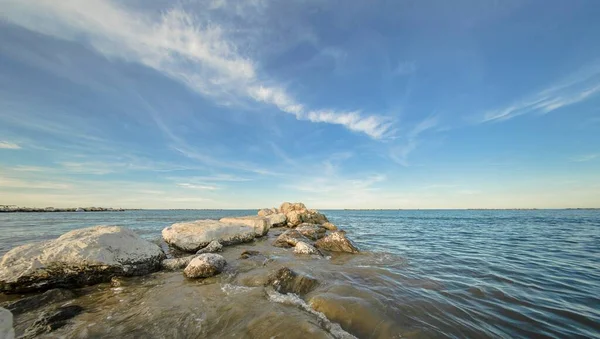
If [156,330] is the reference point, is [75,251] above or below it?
above

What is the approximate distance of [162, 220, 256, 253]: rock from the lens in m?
11.3

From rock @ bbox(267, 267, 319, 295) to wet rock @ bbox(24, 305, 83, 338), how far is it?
13.7ft

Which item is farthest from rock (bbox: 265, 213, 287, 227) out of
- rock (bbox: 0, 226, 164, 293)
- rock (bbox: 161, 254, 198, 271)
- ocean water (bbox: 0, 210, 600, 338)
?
rock (bbox: 0, 226, 164, 293)

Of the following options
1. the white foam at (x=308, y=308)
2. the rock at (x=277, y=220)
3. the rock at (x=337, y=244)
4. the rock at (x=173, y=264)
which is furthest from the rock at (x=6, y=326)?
the rock at (x=277, y=220)

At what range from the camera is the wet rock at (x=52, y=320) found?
4.03m

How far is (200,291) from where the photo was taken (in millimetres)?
5965

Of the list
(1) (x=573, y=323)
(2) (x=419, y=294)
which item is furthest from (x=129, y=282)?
(1) (x=573, y=323)

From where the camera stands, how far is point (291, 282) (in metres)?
6.30

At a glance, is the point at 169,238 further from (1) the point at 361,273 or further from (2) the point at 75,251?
(1) the point at 361,273

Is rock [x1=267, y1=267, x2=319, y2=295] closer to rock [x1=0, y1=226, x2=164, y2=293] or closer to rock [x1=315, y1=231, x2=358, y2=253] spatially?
rock [x1=0, y1=226, x2=164, y2=293]

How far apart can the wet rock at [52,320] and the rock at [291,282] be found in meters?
4.17

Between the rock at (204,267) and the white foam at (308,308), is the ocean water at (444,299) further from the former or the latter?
the rock at (204,267)

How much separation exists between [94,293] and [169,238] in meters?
5.64

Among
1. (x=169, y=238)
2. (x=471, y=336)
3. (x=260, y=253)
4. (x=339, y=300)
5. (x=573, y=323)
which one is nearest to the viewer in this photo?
(x=471, y=336)
